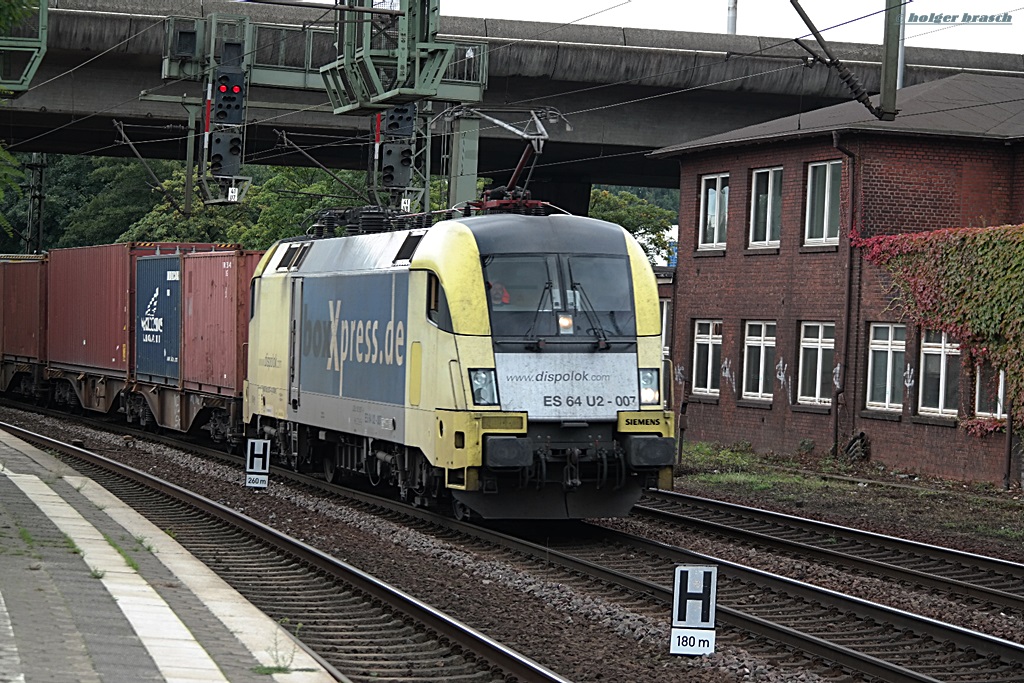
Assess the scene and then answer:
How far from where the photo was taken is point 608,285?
53.1 feet

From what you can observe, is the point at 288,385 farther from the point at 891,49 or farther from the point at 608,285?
the point at 891,49

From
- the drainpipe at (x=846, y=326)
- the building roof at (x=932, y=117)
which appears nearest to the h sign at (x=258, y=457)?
the drainpipe at (x=846, y=326)

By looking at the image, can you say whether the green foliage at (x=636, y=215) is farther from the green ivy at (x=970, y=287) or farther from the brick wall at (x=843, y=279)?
the green ivy at (x=970, y=287)

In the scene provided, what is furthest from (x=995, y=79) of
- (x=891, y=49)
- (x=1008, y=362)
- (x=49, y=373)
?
(x=49, y=373)

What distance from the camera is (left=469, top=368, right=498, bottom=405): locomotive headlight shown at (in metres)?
15.3

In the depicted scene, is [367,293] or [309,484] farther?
[309,484]

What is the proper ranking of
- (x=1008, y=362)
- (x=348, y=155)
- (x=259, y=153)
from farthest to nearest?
(x=348, y=155)
(x=259, y=153)
(x=1008, y=362)

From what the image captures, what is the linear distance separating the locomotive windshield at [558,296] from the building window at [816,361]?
14.0 meters

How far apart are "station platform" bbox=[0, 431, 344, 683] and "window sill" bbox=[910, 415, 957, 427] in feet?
49.4

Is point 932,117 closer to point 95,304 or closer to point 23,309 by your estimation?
point 95,304

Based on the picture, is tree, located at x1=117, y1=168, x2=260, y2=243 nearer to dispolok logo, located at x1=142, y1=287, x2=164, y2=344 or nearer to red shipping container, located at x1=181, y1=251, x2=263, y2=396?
dispolok logo, located at x1=142, y1=287, x2=164, y2=344

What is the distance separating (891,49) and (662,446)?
6.61 meters

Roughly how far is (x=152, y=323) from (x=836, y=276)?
12943 mm

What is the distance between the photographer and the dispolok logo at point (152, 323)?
1161 inches
